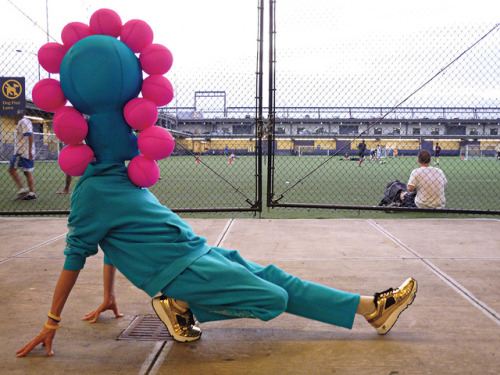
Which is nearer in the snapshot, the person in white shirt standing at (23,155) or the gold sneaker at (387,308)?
the gold sneaker at (387,308)

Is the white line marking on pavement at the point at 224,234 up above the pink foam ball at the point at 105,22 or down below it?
below

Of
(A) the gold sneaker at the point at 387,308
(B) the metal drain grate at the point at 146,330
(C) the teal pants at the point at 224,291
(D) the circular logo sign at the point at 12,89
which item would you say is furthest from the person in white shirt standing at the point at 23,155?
(A) the gold sneaker at the point at 387,308

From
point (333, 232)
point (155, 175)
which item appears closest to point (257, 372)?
point (155, 175)

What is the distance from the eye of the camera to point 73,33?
1.89 meters

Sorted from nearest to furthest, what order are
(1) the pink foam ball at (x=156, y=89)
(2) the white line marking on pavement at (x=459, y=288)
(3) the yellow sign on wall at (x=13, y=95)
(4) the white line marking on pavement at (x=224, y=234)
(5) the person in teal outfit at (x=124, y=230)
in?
(5) the person in teal outfit at (x=124, y=230) → (1) the pink foam ball at (x=156, y=89) → (2) the white line marking on pavement at (x=459, y=288) → (4) the white line marking on pavement at (x=224, y=234) → (3) the yellow sign on wall at (x=13, y=95)

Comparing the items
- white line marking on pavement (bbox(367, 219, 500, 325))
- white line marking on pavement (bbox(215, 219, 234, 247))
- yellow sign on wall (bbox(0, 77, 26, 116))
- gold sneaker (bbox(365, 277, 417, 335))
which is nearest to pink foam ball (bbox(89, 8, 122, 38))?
gold sneaker (bbox(365, 277, 417, 335))

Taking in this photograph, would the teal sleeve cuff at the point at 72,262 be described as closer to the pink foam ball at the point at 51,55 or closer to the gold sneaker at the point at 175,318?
the gold sneaker at the point at 175,318

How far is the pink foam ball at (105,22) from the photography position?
1876mm

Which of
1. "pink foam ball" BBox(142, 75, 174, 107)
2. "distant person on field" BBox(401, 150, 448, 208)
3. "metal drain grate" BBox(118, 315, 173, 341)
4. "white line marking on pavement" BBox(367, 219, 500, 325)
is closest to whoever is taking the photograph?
"pink foam ball" BBox(142, 75, 174, 107)

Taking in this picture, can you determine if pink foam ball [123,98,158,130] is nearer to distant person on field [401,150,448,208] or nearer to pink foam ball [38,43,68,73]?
pink foam ball [38,43,68,73]

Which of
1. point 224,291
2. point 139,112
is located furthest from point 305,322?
point 139,112

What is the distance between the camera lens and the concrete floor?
73.2 inches

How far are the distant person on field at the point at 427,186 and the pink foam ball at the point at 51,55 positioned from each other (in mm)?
5505

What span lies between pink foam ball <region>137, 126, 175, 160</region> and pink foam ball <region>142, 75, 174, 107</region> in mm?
142
